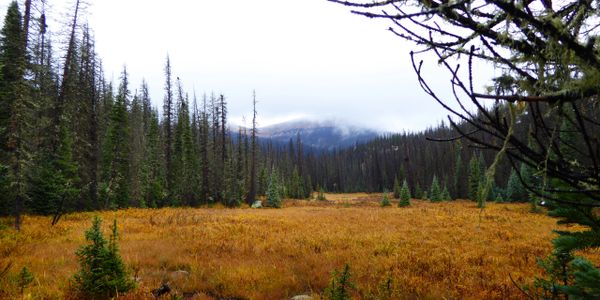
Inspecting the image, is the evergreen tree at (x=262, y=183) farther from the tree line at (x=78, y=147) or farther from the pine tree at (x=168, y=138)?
the pine tree at (x=168, y=138)

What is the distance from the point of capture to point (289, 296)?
245 inches

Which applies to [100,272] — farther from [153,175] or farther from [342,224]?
[153,175]

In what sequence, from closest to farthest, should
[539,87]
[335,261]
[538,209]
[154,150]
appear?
1. [539,87]
2. [335,261]
3. [538,209]
4. [154,150]

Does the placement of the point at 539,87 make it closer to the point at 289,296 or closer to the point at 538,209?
the point at 289,296

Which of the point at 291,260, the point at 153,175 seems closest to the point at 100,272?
the point at 291,260

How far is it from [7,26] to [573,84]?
89.7ft

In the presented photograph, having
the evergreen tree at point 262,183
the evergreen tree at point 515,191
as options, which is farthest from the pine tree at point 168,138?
the evergreen tree at point 515,191

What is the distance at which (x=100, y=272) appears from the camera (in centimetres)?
549

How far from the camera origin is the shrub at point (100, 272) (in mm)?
5438

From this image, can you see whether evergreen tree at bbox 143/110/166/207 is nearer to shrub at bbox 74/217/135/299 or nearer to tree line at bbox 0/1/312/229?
tree line at bbox 0/1/312/229

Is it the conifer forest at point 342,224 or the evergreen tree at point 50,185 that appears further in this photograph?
the evergreen tree at point 50,185

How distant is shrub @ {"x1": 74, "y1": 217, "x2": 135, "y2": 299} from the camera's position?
17.8 feet

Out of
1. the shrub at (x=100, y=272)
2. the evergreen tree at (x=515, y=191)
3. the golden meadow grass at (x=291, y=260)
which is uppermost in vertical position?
the shrub at (x=100, y=272)

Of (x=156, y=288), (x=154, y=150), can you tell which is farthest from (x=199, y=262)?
(x=154, y=150)
